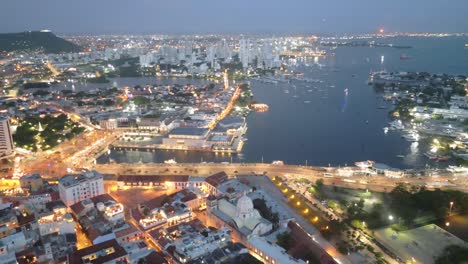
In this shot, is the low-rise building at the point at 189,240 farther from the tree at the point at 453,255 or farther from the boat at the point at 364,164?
the boat at the point at 364,164

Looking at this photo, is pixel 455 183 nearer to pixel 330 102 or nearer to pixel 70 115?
pixel 330 102

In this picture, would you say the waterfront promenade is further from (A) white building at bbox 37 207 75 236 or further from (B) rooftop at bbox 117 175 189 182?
(A) white building at bbox 37 207 75 236

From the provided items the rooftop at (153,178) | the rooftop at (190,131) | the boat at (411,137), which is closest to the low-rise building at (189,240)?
the rooftop at (153,178)

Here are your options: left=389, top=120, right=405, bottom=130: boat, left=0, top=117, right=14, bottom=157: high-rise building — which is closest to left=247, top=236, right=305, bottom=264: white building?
left=0, top=117, right=14, bottom=157: high-rise building

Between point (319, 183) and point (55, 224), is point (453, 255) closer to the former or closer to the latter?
point (319, 183)

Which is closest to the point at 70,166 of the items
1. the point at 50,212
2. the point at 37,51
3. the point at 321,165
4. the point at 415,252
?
the point at 50,212

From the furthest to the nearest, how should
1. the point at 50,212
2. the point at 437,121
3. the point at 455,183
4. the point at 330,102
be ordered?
the point at 330,102 → the point at 437,121 → the point at 455,183 → the point at 50,212
